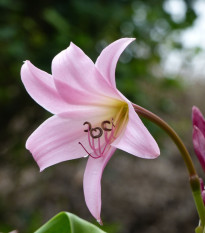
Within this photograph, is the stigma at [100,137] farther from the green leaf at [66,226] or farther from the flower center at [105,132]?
the green leaf at [66,226]

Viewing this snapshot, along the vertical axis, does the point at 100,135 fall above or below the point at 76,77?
below

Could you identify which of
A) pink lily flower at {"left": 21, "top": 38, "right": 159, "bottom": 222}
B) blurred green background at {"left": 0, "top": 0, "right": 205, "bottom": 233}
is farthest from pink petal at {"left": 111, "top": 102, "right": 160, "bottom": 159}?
blurred green background at {"left": 0, "top": 0, "right": 205, "bottom": 233}

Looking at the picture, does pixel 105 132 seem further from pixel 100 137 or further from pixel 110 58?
pixel 110 58

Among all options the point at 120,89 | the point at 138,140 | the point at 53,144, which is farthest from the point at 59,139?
the point at 120,89

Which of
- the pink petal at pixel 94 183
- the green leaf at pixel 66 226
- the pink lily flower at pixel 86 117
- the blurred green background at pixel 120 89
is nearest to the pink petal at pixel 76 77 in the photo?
the pink lily flower at pixel 86 117

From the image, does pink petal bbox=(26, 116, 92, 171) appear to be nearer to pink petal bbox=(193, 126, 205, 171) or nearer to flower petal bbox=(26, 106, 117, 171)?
flower petal bbox=(26, 106, 117, 171)

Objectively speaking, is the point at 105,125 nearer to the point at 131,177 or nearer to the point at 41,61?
the point at 41,61
